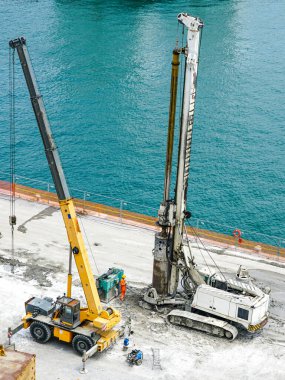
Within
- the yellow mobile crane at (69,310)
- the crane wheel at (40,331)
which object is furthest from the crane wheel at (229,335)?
the crane wheel at (40,331)

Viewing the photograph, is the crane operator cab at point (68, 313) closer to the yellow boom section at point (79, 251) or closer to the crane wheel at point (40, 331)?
the crane wheel at point (40, 331)

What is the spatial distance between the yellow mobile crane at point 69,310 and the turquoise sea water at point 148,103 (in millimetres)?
31488

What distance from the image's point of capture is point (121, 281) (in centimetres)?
3766

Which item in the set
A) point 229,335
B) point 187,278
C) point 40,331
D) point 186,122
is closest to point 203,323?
point 229,335

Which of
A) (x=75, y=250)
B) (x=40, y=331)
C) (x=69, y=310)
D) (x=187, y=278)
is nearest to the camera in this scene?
(x=69, y=310)

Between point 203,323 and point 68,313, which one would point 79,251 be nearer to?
point 68,313

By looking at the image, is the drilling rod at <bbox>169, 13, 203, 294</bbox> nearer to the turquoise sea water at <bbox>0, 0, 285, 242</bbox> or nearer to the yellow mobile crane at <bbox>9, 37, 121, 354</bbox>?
the yellow mobile crane at <bbox>9, 37, 121, 354</bbox>

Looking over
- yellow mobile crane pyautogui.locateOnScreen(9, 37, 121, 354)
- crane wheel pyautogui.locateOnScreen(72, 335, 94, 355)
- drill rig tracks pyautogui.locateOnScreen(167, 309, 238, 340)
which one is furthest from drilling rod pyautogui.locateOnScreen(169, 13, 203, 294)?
crane wheel pyautogui.locateOnScreen(72, 335, 94, 355)

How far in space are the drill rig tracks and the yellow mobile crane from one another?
12.4 ft

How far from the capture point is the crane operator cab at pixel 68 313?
32.4 m

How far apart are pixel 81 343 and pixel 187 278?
24.6 feet

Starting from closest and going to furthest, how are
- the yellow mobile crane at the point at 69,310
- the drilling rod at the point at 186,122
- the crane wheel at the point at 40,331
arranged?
the yellow mobile crane at the point at 69,310 < the drilling rod at the point at 186,122 < the crane wheel at the point at 40,331

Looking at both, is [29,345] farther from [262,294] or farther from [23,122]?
[23,122]

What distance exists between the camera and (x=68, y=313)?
107 feet
